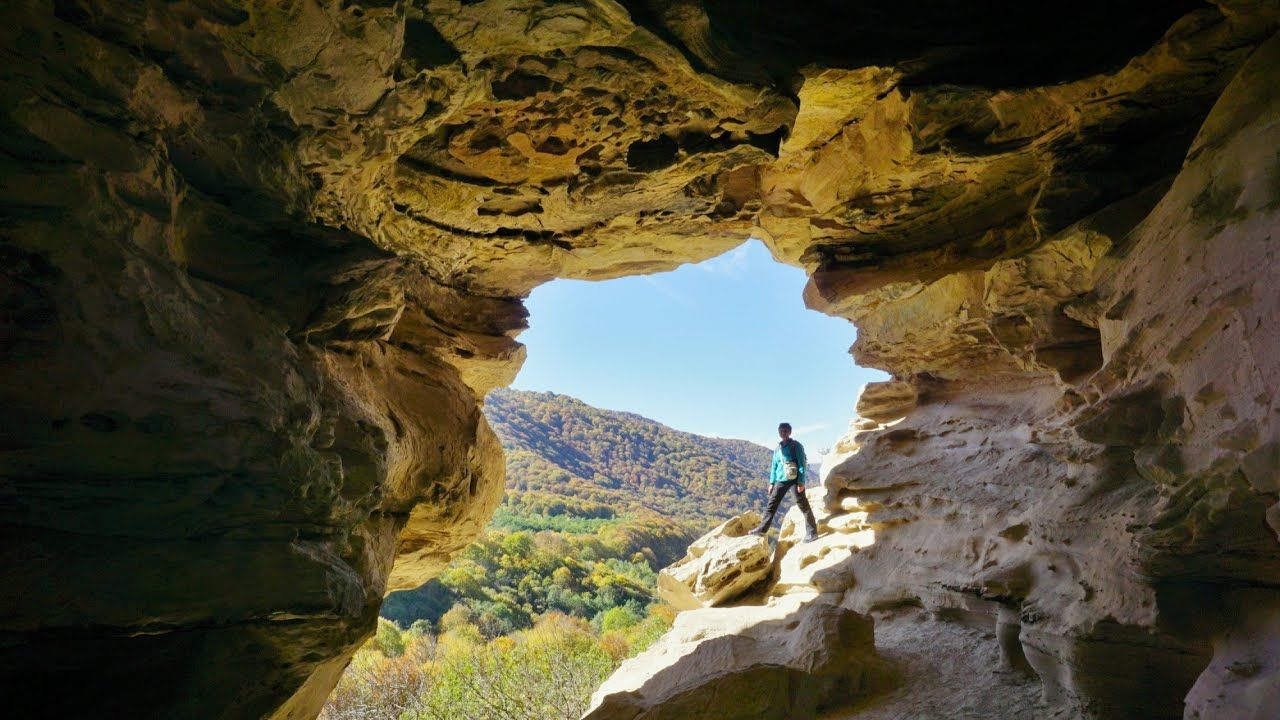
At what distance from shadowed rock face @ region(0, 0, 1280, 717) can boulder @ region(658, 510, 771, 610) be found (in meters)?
3.71

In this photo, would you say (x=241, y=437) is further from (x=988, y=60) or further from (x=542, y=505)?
(x=542, y=505)

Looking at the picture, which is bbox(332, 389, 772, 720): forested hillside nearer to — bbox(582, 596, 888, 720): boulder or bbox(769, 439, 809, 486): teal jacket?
bbox(769, 439, 809, 486): teal jacket

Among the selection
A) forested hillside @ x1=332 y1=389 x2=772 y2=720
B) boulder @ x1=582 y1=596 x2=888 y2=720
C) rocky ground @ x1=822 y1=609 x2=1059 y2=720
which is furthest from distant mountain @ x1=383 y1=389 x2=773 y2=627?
rocky ground @ x1=822 y1=609 x2=1059 y2=720

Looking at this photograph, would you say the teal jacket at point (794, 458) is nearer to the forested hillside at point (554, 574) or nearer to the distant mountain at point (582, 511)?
the forested hillside at point (554, 574)

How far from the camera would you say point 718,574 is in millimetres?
10055

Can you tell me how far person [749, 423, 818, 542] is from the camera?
33.2 ft

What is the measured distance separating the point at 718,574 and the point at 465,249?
6.63 metres

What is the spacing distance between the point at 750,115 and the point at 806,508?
7209 mm

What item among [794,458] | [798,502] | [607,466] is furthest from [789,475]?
[607,466]

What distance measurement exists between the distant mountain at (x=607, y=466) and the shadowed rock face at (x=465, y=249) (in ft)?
126

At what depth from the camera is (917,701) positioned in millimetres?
5984

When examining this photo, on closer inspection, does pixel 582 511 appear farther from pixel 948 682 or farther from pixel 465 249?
pixel 948 682

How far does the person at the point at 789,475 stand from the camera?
10.1 metres

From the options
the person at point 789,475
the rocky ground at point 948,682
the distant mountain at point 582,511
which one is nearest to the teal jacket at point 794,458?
the person at point 789,475
